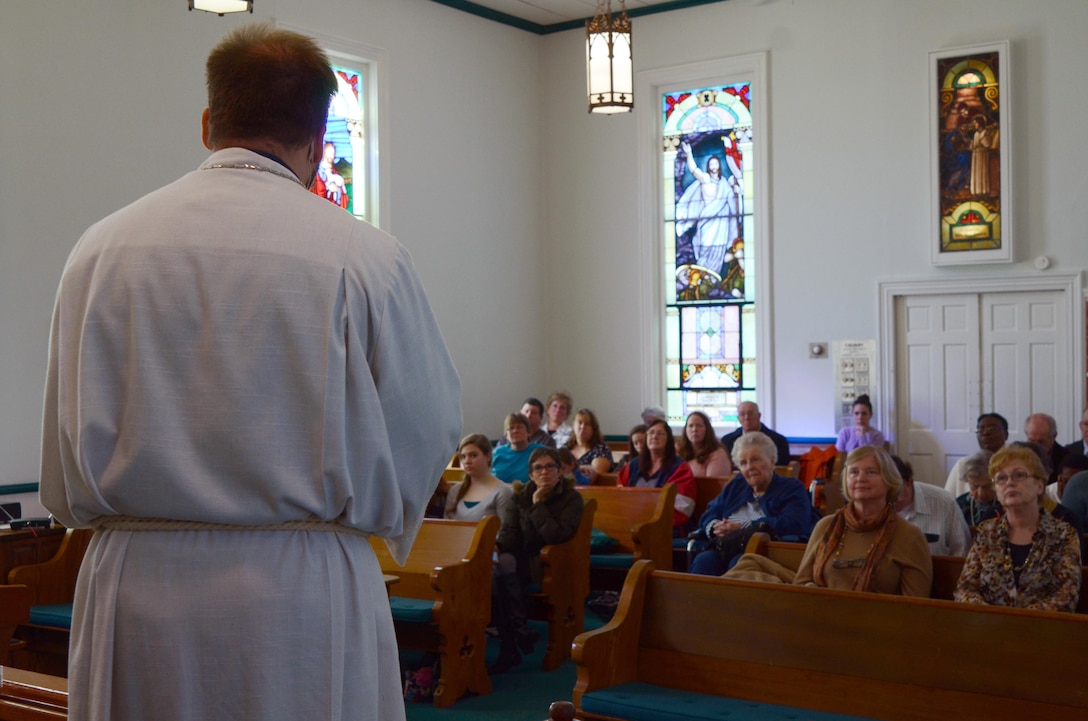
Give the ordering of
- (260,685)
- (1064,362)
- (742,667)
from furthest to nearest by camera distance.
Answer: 1. (1064,362)
2. (742,667)
3. (260,685)

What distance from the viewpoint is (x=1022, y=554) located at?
4223 millimetres

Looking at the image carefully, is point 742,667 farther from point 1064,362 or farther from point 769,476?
point 1064,362

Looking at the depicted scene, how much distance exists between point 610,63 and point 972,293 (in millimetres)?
4144

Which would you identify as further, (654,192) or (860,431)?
(654,192)

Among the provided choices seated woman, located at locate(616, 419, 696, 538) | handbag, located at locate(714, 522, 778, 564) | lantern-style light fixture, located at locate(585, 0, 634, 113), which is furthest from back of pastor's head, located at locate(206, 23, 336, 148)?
lantern-style light fixture, located at locate(585, 0, 634, 113)

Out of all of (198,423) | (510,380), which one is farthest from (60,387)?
(510,380)

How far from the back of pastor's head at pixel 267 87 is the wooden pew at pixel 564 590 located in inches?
183

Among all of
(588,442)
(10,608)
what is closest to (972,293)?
(588,442)

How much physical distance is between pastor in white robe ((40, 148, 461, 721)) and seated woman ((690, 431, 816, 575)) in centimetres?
450

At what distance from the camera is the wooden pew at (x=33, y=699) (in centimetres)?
200

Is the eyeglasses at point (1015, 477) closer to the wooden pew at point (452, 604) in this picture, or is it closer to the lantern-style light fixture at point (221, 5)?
the wooden pew at point (452, 604)

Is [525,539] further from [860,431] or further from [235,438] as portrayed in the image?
[860,431]

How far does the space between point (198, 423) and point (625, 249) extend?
36.6 feet

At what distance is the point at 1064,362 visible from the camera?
33.6ft
